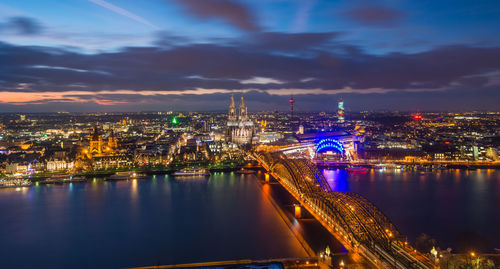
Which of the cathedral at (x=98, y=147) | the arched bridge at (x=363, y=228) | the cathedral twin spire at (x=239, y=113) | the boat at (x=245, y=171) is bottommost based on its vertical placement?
the boat at (x=245, y=171)

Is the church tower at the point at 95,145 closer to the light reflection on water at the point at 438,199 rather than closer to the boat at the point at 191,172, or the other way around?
the boat at the point at 191,172

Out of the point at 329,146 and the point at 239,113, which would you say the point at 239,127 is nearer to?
the point at 239,113

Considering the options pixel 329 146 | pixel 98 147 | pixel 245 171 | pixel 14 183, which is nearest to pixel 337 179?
pixel 245 171

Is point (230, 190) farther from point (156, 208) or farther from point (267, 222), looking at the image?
point (267, 222)

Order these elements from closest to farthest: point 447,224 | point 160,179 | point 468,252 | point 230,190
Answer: point 468,252, point 447,224, point 230,190, point 160,179

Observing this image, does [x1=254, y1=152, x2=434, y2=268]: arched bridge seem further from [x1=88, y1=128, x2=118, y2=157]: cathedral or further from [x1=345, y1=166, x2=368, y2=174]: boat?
[x1=88, y1=128, x2=118, y2=157]: cathedral

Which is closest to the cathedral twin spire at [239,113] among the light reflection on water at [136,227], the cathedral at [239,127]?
the cathedral at [239,127]

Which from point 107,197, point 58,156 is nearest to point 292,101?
point 58,156

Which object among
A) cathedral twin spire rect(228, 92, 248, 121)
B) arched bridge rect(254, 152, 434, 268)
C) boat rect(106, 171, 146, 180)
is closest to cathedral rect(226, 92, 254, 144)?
cathedral twin spire rect(228, 92, 248, 121)
